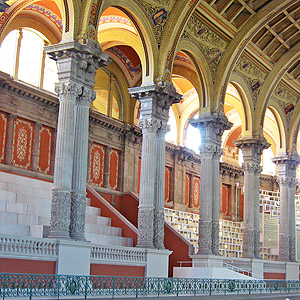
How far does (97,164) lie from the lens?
21938mm

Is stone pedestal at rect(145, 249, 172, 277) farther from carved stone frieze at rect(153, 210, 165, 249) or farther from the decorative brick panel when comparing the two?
the decorative brick panel

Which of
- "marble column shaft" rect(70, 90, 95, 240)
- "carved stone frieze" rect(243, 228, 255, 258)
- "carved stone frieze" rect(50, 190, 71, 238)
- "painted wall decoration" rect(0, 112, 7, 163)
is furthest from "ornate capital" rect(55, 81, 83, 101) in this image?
"carved stone frieze" rect(243, 228, 255, 258)

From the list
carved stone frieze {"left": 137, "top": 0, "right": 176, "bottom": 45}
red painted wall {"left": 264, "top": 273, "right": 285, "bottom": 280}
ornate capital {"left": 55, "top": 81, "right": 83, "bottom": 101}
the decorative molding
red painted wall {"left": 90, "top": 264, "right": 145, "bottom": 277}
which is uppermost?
carved stone frieze {"left": 137, "top": 0, "right": 176, "bottom": 45}

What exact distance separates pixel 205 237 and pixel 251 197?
14.0 feet

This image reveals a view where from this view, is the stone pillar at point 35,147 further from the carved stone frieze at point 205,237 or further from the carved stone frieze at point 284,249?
the carved stone frieze at point 284,249

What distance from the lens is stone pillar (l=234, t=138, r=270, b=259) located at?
21.8 meters

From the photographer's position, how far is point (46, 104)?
64.2 feet

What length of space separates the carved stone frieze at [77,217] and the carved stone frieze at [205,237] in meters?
6.44

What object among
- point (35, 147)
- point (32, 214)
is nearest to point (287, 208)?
point (35, 147)

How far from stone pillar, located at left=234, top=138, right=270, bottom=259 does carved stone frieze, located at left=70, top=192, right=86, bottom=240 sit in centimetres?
1017

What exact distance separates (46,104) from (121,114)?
177 inches

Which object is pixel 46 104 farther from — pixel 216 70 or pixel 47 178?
pixel 216 70

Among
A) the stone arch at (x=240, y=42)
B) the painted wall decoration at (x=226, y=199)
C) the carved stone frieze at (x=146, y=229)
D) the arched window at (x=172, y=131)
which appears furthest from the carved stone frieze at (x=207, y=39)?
the painted wall decoration at (x=226, y=199)

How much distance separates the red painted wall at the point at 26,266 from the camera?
1126 cm
